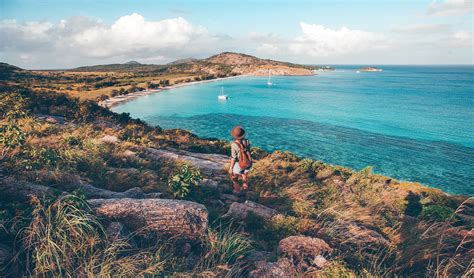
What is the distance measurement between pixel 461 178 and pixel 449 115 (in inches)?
1785

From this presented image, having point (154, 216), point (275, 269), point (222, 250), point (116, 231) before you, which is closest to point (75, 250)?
point (116, 231)

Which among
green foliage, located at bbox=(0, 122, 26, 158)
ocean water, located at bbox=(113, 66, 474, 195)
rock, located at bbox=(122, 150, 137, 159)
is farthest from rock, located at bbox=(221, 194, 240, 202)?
ocean water, located at bbox=(113, 66, 474, 195)

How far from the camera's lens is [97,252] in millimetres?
3842

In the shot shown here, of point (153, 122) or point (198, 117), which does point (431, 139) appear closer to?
point (198, 117)

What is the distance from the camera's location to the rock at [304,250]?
436cm

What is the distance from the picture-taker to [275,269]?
4.14 metres

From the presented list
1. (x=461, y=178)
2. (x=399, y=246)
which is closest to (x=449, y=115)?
(x=461, y=178)

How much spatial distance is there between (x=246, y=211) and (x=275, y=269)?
6.35ft

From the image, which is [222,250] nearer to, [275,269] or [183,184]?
[275,269]

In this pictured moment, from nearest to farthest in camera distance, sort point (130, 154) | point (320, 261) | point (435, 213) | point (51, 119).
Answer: point (320, 261)
point (435, 213)
point (130, 154)
point (51, 119)

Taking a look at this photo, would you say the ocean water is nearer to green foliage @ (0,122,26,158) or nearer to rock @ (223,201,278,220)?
rock @ (223,201,278,220)

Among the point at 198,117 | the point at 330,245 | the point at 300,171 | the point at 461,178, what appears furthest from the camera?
the point at 198,117

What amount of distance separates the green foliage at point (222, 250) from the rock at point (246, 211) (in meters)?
1.11

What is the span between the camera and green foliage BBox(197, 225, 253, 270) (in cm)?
417
